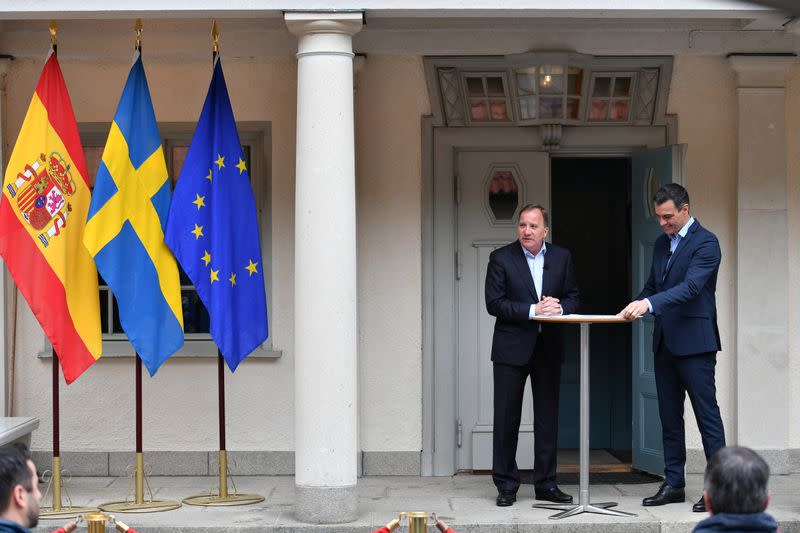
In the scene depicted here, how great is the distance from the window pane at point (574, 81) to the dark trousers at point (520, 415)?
224 cm

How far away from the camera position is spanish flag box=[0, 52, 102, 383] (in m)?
8.85

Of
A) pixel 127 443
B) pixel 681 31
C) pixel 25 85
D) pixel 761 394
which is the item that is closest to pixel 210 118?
pixel 25 85

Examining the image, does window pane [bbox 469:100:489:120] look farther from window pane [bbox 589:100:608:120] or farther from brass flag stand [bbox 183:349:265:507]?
brass flag stand [bbox 183:349:265:507]

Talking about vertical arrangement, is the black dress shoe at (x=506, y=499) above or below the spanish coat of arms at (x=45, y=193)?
below

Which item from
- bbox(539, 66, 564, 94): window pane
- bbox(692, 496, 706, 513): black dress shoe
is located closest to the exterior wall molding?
bbox(539, 66, 564, 94): window pane

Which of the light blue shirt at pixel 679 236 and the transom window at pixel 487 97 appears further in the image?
the transom window at pixel 487 97

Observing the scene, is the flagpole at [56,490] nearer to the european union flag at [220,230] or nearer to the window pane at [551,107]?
the european union flag at [220,230]

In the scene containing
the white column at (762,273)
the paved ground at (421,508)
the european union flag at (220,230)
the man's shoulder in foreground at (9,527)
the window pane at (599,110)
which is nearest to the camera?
the man's shoulder in foreground at (9,527)

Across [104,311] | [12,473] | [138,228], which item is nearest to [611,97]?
[138,228]

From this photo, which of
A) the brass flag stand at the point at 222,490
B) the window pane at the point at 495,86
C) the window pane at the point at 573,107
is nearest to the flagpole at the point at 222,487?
the brass flag stand at the point at 222,490

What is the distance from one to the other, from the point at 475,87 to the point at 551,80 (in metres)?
0.58

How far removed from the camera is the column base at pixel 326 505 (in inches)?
341

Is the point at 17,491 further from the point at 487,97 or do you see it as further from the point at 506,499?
the point at 487,97

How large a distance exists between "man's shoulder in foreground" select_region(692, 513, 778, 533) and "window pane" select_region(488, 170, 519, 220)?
639 centimetres
